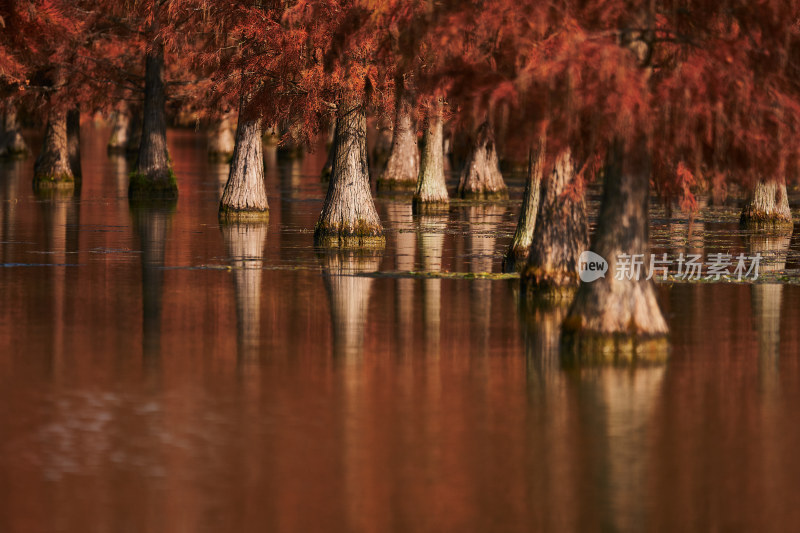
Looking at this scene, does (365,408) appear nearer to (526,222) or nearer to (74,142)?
(526,222)

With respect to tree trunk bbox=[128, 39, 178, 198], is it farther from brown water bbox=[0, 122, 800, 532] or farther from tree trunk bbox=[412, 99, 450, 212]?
brown water bbox=[0, 122, 800, 532]

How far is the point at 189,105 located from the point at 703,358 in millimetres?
44194

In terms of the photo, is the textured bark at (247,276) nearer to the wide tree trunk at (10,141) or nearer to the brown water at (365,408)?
the brown water at (365,408)

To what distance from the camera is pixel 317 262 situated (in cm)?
3038

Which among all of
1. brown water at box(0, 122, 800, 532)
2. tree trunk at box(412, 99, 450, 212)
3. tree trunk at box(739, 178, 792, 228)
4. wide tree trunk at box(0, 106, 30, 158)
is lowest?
brown water at box(0, 122, 800, 532)

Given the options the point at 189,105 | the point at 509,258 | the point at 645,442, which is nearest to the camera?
the point at 645,442

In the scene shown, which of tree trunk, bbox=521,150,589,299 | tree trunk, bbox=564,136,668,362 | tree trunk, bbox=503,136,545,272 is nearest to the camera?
tree trunk, bbox=564,136,668,362

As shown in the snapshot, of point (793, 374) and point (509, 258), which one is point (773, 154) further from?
point (509, 258)

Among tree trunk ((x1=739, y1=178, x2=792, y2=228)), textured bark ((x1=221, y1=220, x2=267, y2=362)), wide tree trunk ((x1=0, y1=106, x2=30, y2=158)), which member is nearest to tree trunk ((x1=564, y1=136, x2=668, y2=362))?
textured bark ((x1=221, y1=220, x2=267, y2=362))

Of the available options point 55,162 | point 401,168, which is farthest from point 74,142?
point 401,168

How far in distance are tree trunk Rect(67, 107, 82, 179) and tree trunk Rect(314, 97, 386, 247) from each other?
3069cm

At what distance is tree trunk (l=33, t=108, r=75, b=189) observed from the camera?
58062 mm

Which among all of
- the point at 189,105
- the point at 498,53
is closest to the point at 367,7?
the point at 498,53

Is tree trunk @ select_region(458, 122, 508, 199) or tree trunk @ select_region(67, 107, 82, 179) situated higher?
tree trunk @ select_region(67, 107, 82, 179)
